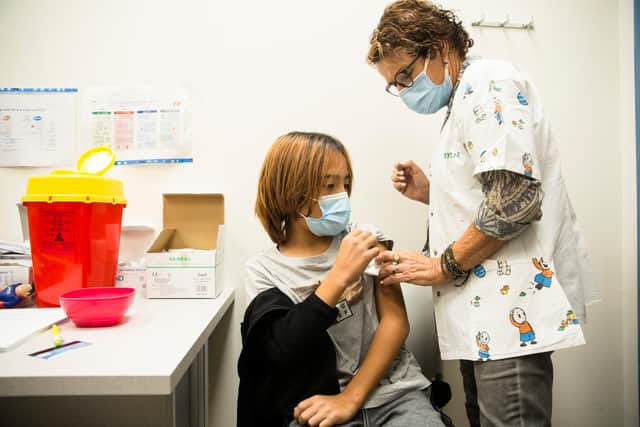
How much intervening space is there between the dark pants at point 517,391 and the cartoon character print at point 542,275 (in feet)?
0.54

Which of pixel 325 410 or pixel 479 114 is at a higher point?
pixel 479 114

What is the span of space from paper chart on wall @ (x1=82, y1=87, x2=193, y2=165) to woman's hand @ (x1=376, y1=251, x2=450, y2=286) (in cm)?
90

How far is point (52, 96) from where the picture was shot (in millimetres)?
1456

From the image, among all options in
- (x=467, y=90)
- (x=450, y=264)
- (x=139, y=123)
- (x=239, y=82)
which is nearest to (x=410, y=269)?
(x=450, y=264)

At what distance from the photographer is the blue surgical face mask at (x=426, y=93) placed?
1.00 metres

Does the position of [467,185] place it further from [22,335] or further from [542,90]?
[22,335]

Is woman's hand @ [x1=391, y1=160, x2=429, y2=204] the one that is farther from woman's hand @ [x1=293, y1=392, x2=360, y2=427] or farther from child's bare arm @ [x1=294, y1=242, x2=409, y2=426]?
woman's hand @ [x1=293, y1=392, x2=360, y2=427]

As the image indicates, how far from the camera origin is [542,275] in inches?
34.1

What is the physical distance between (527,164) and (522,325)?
1.19 ft

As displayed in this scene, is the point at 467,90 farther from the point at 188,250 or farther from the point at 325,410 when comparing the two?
the point at 188,250

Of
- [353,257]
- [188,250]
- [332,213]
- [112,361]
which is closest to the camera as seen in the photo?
[112,361]

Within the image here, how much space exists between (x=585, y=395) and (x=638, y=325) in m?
0.35

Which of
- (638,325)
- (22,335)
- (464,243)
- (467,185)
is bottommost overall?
(638,325)

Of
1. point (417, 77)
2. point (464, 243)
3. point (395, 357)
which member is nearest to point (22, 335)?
point (395, 357)
